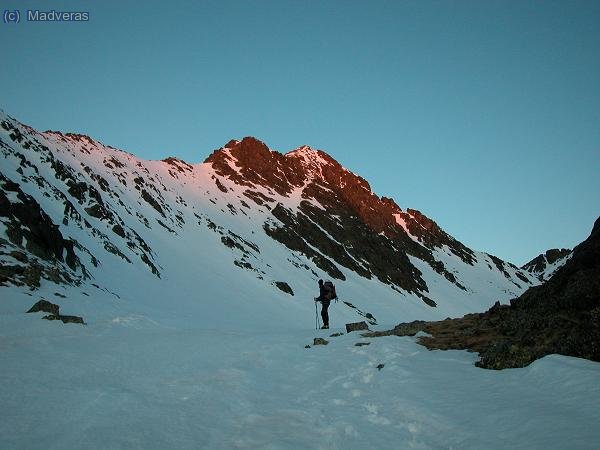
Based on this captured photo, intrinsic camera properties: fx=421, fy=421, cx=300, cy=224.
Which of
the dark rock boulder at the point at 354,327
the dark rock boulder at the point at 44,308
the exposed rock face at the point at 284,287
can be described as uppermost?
the exposed rock face at the point at 284,287

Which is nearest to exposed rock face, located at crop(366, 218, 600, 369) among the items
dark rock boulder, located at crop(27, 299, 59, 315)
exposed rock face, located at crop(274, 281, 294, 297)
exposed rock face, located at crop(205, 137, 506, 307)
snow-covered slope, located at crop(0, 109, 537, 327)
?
dark rock boulder, located at crop(27, 299, 59, 315)

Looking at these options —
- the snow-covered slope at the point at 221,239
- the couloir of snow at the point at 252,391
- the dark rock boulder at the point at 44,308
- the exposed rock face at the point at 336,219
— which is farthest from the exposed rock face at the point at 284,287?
the dark rock boulder at the point at 44,308

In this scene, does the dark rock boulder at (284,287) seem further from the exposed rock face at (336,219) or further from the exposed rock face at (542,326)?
the exposed rock face at (542,326)

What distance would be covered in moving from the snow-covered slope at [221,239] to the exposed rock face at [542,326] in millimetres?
13158

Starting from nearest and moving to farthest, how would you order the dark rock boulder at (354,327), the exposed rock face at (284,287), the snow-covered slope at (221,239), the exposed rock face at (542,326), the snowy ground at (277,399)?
the snowy ground at (277,399), the exposed rock face at (542,326), the dark rock boulder at (354,327), the snow-covered slope at (221,239), the exposed rock face at (284,287)

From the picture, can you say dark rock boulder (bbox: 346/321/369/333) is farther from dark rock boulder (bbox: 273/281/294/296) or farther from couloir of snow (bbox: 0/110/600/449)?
dark rock boulder (bbox: 273/281/294/296)

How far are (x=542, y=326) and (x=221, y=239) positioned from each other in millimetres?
53983

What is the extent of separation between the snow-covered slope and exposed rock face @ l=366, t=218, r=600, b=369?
43.2 ft

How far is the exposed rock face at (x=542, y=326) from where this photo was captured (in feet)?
28.7

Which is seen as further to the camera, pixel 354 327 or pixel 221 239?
pixel 221 239

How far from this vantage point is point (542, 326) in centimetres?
1022

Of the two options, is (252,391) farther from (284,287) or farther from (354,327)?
(284,287)

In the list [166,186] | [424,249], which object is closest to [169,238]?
[166,186]

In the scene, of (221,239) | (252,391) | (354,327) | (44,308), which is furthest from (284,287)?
(252,391)
